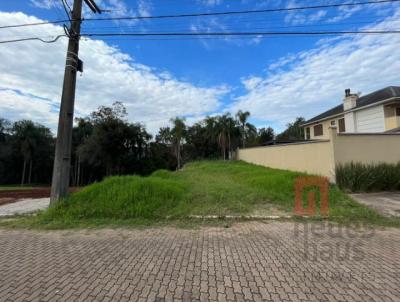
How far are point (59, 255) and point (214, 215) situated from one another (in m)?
3.71

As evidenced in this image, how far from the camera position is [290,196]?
8.37 metres

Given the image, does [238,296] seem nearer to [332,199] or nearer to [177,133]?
[332,199]

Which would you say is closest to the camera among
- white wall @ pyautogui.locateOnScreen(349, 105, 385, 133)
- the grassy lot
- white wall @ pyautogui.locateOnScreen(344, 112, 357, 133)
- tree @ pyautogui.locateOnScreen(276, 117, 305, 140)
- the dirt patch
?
the grassy lot

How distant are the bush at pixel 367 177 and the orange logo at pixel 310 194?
0.96m

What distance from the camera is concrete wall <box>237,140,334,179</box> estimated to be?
1063 centimetres

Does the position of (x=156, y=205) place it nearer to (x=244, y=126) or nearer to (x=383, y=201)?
(x=383, y=201)

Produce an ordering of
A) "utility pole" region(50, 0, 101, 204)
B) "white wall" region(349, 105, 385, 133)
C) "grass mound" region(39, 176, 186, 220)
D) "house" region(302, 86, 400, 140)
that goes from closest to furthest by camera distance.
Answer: "grass mound" region(39, 176, 186, 220), "utility pole" region(50, 0, 101, 204), "house" region(302, 86, 400, 140), "white wall" region(349, 105, 385, 133)

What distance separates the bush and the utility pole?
9910 millimetres

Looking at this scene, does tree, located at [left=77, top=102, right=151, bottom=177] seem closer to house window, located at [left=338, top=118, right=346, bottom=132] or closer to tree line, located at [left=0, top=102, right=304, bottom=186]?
tree line, located at [left=0, top=102, right=304, bottom=186]

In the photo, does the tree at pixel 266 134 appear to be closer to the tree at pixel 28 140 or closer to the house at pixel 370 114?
the house at pixel 370 114

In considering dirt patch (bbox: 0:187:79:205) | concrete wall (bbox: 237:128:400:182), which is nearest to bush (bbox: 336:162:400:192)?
concrete wall (bbox: 237:128:400:182)

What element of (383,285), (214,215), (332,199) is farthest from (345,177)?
(383,285)

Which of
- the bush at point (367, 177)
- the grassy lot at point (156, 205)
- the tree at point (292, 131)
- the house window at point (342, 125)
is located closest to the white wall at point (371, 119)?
the house window at point (342, 125)

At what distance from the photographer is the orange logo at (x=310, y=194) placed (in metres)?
7.02
